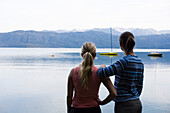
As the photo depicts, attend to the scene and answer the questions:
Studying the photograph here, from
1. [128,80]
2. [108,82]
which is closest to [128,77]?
[128,80]

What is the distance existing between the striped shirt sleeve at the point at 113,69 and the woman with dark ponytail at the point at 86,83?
10 centimetres

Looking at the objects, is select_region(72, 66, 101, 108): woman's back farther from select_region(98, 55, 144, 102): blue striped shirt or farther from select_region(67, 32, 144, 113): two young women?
select_region(98, 55, 144, 102): blue striped shirt

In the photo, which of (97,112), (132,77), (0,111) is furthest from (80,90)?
(0,111)

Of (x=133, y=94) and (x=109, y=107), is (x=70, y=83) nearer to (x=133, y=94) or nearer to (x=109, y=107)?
(x=133, y=94)

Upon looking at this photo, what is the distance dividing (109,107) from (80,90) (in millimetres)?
7651

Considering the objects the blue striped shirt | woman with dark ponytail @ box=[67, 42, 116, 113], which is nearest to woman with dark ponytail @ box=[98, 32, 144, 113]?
the blue striped shirt

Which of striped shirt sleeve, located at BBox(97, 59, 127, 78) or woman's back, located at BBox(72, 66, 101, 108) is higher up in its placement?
striped shirt sleeve, located at BBox(97, 59, 127, 78)

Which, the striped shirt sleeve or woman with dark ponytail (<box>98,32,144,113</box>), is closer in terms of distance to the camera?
the striped shirt sleeve

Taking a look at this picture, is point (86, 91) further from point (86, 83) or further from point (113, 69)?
point (113, 69)

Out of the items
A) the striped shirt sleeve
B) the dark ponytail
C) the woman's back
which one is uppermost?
the dark ponytail

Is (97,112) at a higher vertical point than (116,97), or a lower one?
lower

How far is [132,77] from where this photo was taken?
267 centimetres

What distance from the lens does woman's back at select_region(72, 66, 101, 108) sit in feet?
8.64

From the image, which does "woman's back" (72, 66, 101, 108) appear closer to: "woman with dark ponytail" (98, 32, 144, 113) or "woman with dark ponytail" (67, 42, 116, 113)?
"woman with dark ponytail" (67, 42, 116, 113)
